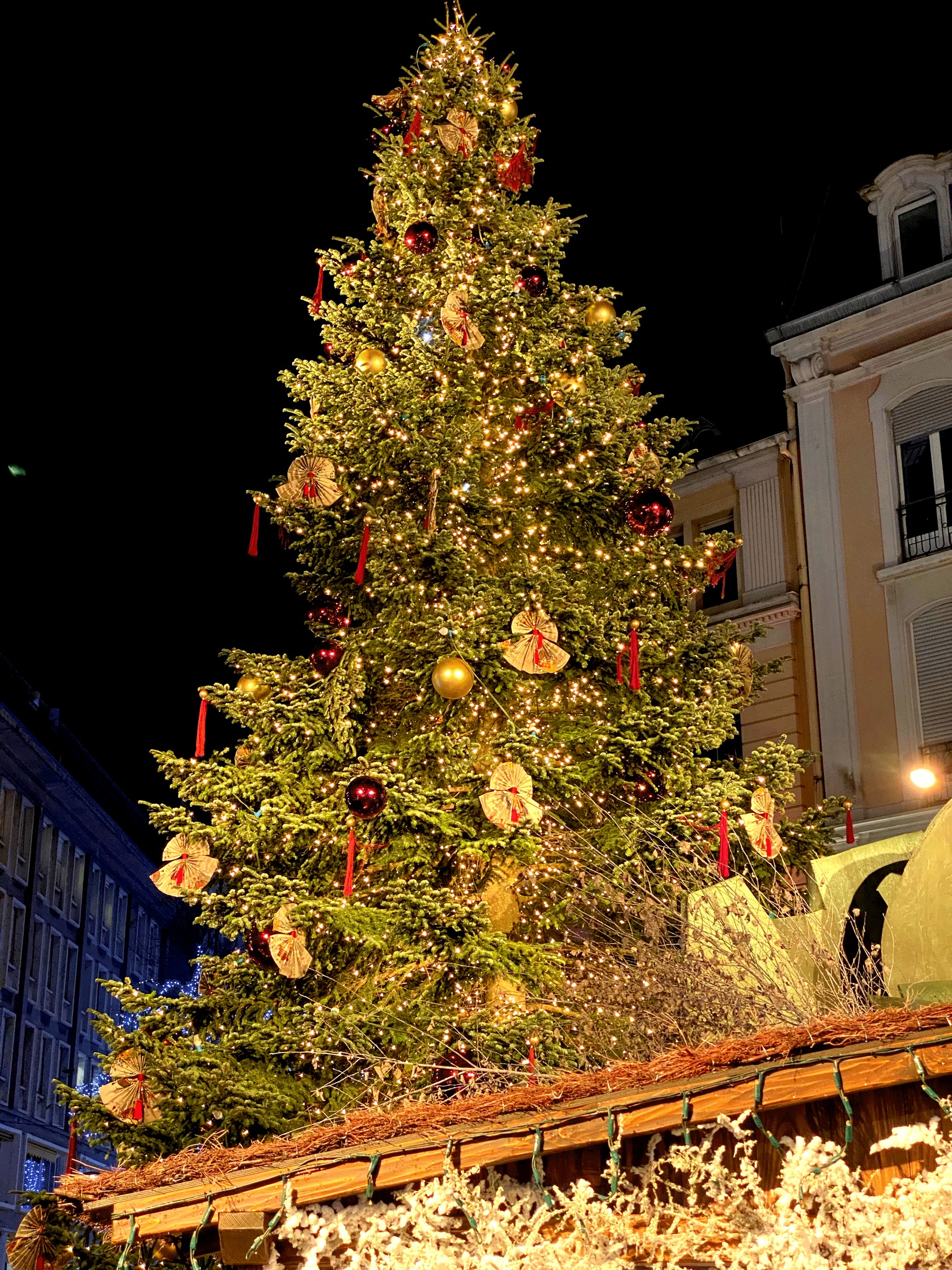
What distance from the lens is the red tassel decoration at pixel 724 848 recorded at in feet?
26.1

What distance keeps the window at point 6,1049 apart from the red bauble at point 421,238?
98.6 ft

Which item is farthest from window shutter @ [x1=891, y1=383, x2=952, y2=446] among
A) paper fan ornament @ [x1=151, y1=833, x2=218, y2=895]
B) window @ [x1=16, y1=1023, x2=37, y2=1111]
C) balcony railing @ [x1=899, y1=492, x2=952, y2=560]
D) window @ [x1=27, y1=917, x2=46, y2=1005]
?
window @ [x1=16, y1=1023, x2=37, y2=1111]

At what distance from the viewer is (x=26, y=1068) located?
36.9m

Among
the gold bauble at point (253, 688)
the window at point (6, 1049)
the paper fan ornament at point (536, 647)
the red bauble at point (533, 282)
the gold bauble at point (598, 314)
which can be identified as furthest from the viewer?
the window at point (6, 1049)

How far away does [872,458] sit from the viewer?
18.2 metres

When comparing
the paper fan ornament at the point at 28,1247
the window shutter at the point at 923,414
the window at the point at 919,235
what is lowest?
the paper fan ornament at the point at 28,1247

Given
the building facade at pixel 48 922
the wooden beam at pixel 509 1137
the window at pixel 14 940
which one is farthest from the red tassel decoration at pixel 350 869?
the window at pixel 14 940

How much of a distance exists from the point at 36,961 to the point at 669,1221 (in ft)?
123

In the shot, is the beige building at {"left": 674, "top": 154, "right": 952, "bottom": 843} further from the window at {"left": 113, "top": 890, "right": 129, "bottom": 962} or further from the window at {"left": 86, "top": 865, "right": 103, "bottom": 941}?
the window at {"left": 113, "top": 890, "right": 129, "bottom": 962}

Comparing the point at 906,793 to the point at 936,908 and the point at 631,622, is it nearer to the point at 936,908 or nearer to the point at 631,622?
the point at 631,622

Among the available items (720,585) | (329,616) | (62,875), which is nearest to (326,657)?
(329,616)

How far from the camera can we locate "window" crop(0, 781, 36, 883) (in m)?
36.3

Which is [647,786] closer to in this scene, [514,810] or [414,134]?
[514,810]

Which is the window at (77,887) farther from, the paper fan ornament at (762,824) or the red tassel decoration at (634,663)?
the paper fan ornament at (762,824)
